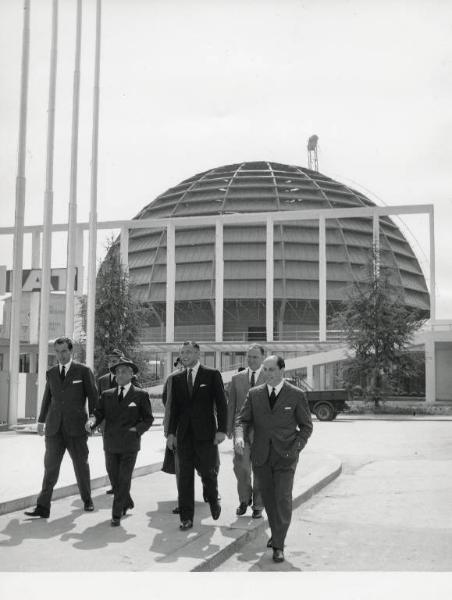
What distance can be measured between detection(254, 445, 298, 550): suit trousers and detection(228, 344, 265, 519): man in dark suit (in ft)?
5.73

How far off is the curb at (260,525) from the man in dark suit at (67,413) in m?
1.97

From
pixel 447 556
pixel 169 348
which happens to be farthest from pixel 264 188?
pixel 447 556

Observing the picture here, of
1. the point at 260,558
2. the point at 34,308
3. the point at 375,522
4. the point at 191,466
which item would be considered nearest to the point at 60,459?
the point at 191,466

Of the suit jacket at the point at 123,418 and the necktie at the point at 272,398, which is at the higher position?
the necktie at the point at 272,398

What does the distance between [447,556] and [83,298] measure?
32.6m

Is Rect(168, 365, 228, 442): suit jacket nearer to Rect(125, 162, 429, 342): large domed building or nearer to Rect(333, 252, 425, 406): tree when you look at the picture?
Rect(333, 252, 425, 406): tree

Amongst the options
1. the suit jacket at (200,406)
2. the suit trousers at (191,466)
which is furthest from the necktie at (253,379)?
the suit trousers at (191,466)

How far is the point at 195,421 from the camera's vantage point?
7.40m

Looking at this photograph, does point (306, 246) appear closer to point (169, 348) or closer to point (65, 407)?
point (169, 348)

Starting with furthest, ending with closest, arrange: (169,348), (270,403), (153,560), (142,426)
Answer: (169,348) < (142,426) < (270,403) < (153,560)

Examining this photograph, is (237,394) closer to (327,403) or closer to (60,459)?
(60,459)

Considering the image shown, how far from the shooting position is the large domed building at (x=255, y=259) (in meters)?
53.3

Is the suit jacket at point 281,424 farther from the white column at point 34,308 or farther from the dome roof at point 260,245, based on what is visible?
the dome roof at point 260,245
